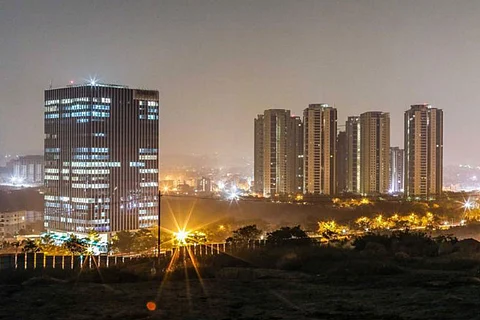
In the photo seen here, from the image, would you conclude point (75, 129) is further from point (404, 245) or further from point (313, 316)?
point (313, 316)

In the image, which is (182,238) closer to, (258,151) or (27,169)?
(258,151)

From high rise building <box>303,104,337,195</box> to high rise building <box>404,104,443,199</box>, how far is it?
7.92 metres

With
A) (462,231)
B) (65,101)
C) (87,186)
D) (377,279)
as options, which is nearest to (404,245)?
(377,279)

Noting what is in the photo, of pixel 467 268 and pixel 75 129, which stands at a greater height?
pixel 75 129

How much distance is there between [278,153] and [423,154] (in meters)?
16.6

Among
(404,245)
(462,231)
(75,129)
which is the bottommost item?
(462,231)

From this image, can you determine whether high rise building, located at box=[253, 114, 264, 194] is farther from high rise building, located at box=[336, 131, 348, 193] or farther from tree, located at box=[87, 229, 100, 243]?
tree, located at box=[87, 229, 100, 243]

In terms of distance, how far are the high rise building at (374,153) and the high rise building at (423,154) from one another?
15.5 feet

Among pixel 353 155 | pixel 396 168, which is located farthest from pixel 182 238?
pixel 396 168

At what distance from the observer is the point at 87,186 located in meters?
57.6

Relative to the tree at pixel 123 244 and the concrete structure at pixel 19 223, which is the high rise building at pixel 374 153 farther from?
the concrete structure at pixel 19 223

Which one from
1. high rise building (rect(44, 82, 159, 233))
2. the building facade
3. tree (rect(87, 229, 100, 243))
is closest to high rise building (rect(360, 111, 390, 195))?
high rise building (rect(44, 82, 159, 233))

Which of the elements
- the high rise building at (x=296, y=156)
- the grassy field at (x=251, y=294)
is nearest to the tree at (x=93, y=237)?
the high rise building at (x=296, y=156)

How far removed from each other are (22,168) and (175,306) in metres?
119
